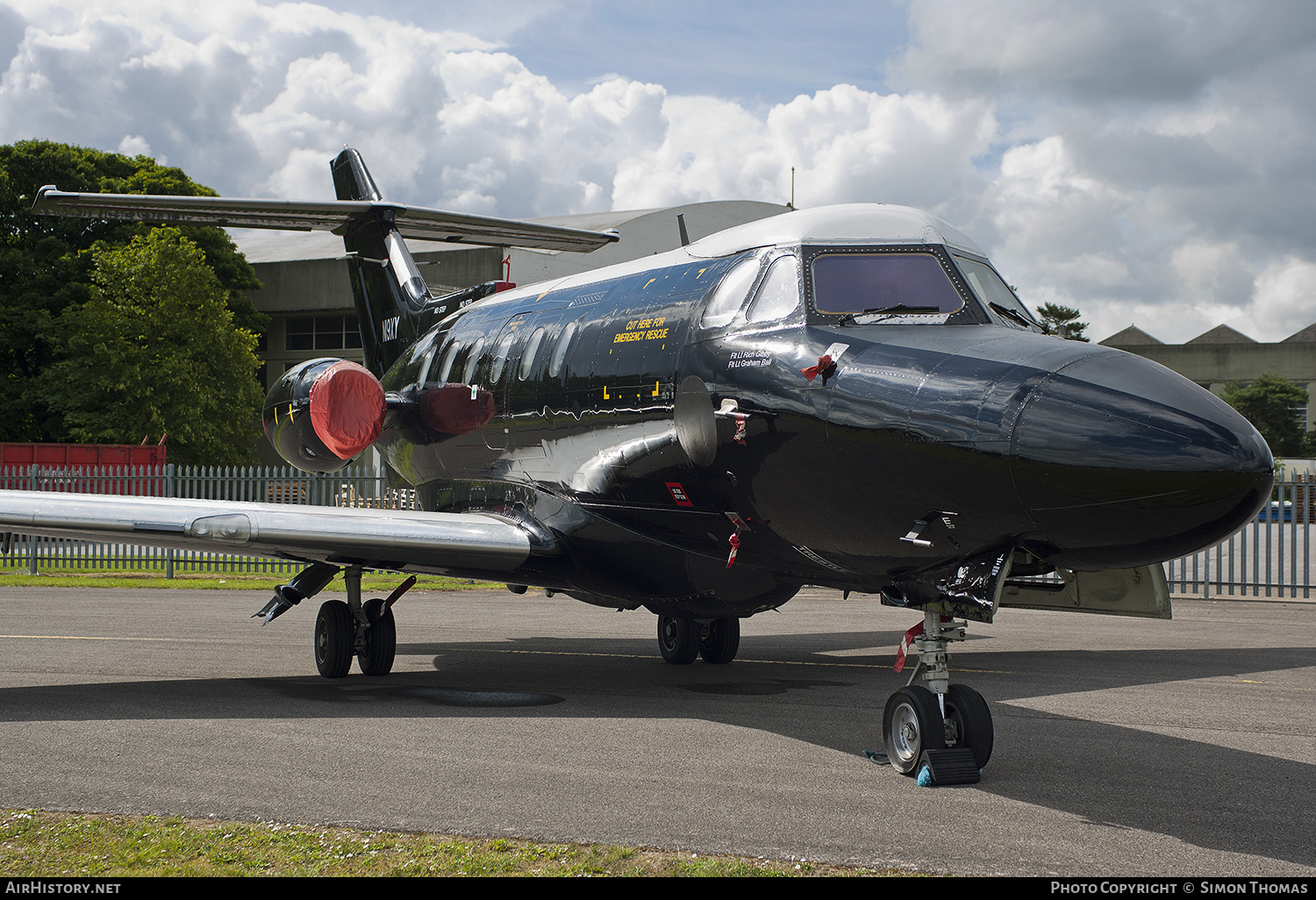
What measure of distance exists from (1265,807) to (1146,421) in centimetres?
245

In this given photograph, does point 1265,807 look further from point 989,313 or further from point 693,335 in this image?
point 693,335

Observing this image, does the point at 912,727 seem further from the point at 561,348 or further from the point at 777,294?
the point at 561,348

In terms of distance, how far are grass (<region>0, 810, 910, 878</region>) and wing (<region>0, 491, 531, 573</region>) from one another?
4063 mm

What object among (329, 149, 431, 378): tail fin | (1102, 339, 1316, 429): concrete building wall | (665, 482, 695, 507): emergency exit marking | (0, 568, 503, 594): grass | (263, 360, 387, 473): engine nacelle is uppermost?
(1102, 339, 1316, 429): concrete building wall

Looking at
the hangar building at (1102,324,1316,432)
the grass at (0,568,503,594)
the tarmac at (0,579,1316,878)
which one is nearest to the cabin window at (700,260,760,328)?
the tarmac at (0,579,1316,878)

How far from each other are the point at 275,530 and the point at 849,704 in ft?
16.7

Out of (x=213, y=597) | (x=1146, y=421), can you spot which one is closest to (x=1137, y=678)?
(x=1146, y=421)

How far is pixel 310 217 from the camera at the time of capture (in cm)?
1484

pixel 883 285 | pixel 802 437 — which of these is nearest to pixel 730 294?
pixel 883 285

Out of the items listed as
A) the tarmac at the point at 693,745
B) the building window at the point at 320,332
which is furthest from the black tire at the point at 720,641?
the building window at the point at 320,332

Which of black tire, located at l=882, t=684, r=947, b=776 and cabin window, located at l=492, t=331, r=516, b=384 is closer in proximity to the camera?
black tire, located at l=882, t=684, r=947, b=776

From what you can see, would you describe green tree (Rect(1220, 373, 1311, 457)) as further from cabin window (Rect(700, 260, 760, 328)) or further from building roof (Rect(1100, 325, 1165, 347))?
cabin window (Rect(700, 260, 760, 328))

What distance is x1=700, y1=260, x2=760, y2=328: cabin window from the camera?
26.9 ft

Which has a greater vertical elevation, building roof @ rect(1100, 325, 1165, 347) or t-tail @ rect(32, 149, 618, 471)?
building roof @ rect(1100, 325, 1165, 347)
